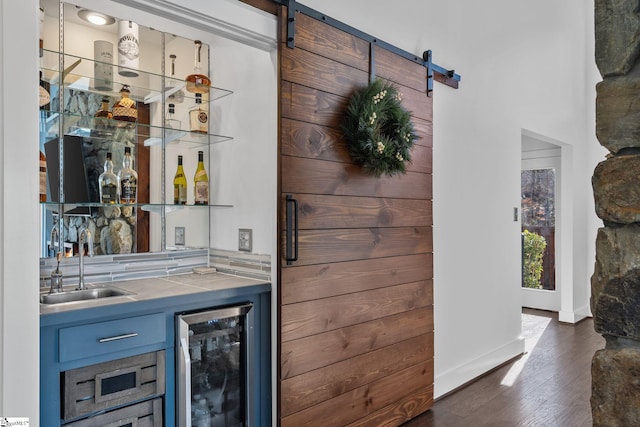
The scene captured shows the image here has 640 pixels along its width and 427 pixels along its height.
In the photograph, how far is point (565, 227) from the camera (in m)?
5.22

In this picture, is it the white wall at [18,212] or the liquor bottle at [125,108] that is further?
the liquor bottle at [125,108]

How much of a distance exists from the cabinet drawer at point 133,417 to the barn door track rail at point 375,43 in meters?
1.65

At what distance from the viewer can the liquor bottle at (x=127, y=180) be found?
2.37m

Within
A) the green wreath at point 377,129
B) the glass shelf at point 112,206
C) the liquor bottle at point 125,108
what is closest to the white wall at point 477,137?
the green wreath at point 377,129

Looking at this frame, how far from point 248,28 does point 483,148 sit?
7.15ft

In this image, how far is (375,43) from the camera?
101 inches

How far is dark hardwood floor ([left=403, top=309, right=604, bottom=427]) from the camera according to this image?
272cm

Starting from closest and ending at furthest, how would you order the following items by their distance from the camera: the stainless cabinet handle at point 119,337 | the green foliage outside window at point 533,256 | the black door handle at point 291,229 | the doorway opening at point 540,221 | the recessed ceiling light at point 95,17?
the stainless cabinet handle at point 119,337 → the black door handle at point 291,229 → the recessed ceiling light at point 95,17 → the doorway opening at point 540,221 → the green foliage outside window at point 533,256

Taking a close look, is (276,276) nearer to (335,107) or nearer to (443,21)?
(335,107)

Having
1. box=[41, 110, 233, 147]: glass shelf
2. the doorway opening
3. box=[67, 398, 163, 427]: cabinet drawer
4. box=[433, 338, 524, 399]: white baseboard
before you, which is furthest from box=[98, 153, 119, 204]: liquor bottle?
the doorway opening

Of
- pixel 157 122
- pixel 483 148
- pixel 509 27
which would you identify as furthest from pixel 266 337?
pixel 509 27

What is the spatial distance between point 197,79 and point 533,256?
4821 millimetres

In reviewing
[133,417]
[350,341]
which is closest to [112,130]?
[133,417]

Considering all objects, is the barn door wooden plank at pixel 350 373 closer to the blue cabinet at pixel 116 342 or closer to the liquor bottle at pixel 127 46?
the blue cabinet at pixel 116 342
